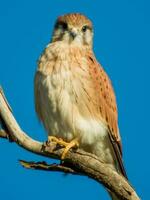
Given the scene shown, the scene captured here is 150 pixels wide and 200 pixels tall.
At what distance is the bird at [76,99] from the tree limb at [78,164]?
459 mm

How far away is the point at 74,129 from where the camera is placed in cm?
635

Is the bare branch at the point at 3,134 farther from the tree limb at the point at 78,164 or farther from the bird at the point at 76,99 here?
the bird at the point at 76,99

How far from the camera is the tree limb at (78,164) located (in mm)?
5148

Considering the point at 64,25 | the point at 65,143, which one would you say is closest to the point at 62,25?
the point at 64,25

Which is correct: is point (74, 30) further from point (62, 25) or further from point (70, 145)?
point (70, 145)

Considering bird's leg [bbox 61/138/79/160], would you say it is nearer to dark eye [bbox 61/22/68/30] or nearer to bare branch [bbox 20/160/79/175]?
bare branch [bbox 20/160/79/175]

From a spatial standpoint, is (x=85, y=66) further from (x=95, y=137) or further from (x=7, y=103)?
(x=7, y=103)

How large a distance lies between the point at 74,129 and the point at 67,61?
2.71ft

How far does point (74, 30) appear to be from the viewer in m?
6.84

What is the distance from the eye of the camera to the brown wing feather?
656 centimetres

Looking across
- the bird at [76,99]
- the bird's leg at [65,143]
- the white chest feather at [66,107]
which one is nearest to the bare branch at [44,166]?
the bird's leg at [65,143]

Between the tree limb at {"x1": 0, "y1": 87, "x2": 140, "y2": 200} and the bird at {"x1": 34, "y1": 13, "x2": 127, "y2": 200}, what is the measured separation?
1.50 feet

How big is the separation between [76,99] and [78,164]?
3.33 ft

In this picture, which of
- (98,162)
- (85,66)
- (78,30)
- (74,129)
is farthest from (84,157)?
(78,30)
